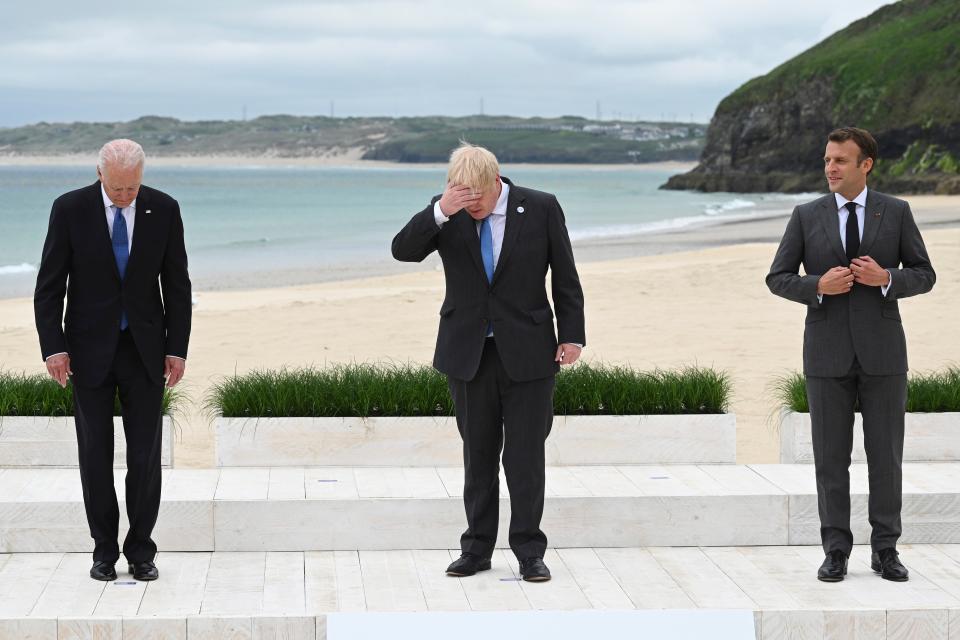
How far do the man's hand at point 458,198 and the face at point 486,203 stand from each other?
44mm

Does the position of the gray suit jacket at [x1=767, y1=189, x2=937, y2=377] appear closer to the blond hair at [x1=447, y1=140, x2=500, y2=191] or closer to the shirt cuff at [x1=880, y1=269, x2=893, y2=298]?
the shirt cuff at [x1=880, y1=269, x2=893, y2=298]

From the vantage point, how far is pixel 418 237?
480cm

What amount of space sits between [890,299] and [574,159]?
179 m

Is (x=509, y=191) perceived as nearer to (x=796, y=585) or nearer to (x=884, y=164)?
(x=796, y=585)

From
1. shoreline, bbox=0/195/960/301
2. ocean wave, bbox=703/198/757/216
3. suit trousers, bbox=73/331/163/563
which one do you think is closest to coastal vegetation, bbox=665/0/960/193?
ocean wave, bbox=703/198/757/216

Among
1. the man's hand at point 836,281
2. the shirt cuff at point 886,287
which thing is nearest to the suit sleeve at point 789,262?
the man's hand at point 836,281

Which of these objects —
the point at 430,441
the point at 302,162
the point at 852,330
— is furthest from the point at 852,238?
the point at 302,162

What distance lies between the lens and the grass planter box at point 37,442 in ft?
20.2

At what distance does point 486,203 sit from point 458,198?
0.18m

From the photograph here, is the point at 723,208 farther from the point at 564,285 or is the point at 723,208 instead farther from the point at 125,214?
the point at 125,214

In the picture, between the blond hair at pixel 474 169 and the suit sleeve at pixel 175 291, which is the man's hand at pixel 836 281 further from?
the suit sleeve at pixel 175 291

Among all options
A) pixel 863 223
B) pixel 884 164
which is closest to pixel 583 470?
pixel 863 223

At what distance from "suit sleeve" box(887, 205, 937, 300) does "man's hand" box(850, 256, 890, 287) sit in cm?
4

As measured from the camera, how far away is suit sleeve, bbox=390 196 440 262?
15.7ft
